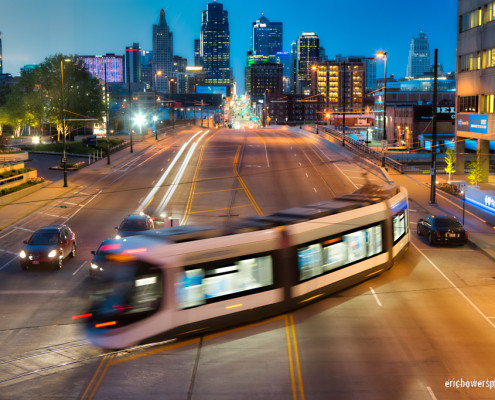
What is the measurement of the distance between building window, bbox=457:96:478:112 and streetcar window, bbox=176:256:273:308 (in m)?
43.6

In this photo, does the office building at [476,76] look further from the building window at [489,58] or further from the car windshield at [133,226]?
the car windshield at [133,226]

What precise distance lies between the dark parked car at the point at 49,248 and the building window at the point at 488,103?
39.4m

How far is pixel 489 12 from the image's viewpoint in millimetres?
51000

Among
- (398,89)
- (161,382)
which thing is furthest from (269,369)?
(398,89)

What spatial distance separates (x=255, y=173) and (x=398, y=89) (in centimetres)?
11640

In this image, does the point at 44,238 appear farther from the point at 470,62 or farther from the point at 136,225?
the point at 470,62

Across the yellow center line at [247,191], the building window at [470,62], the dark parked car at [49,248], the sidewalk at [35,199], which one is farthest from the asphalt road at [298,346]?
the building window at [470,62]

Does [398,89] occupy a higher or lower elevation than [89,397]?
higher

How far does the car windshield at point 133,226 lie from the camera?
86.8ft

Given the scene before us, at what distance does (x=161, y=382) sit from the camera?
42.1 feet

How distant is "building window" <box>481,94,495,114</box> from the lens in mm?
50981

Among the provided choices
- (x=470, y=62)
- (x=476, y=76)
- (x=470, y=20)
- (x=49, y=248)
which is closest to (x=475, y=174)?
(x=476, y=76)

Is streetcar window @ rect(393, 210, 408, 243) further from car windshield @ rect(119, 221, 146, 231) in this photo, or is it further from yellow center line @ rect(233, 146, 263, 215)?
yellow center line @ rect(233, 146, 263, 215)

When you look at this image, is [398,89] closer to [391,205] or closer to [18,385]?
[391,205]
